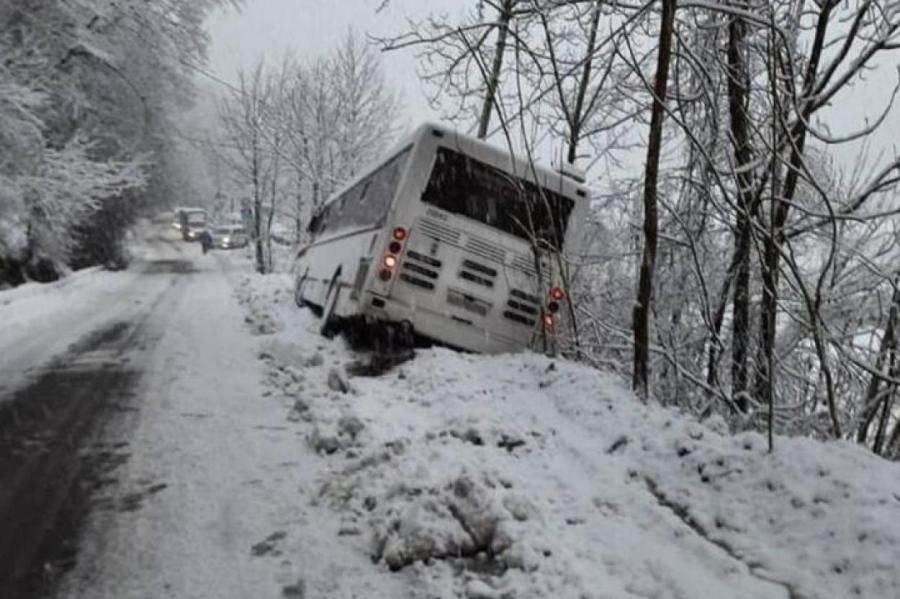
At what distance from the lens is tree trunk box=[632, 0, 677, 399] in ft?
17.8

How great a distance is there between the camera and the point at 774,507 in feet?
11.5

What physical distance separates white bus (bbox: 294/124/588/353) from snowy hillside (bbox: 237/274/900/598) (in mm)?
3520

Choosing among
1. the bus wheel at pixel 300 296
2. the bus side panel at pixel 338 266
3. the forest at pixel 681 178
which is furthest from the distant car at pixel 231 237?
the bus side panel at pixel 338 266

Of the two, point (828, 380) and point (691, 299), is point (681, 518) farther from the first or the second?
point (691, 299)

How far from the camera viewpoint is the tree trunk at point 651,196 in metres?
5.41

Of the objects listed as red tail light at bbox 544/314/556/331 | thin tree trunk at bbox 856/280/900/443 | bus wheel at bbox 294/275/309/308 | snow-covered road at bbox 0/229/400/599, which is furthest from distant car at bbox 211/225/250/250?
thin tree trunk at bbox 856/280/900/443

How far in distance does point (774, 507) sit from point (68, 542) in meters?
3.55

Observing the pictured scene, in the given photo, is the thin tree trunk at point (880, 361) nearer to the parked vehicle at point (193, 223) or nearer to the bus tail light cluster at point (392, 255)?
the bus tail light cluster at point (392, 255)

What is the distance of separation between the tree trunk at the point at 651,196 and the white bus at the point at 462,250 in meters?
2.95

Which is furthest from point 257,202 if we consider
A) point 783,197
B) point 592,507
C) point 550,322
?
point 592,507

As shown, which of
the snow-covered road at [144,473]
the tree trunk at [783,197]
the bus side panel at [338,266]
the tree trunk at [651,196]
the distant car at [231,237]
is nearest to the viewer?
the snow-covered road at [144,473]

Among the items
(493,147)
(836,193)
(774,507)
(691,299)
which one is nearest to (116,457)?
(774,507)

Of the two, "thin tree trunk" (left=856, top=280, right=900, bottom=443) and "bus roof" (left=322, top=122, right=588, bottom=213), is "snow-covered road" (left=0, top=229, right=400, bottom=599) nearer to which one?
"bus roof" (left=322, top=122, right=588, bottom=213)

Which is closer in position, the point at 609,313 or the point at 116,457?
the point at 116,457
